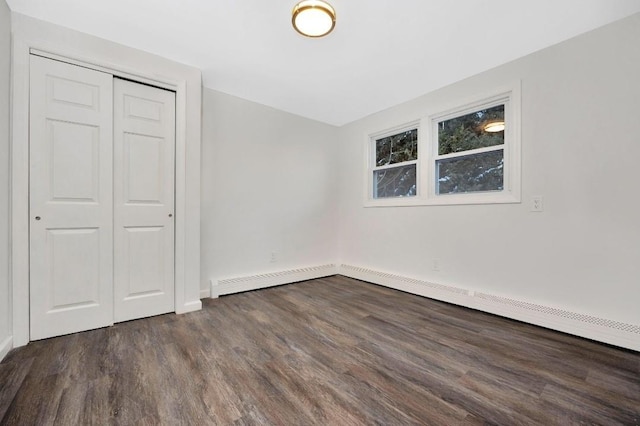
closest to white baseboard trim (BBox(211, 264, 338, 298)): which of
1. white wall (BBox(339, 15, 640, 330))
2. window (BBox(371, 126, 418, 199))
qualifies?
window (BBox(371, 126, 418, 199))

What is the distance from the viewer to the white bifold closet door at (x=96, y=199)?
6.56 ft

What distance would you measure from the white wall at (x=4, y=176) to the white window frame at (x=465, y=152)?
350 cm

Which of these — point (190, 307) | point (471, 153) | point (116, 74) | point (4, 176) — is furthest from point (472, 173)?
point (4, 176)

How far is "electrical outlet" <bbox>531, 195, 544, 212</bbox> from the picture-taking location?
233cm

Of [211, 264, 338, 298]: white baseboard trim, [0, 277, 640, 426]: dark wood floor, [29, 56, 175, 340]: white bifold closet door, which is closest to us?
[0, 277, 640, 426]: dark wood floor

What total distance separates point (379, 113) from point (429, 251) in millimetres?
1998

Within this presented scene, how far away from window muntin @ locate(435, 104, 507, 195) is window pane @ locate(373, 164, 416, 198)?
0.35m

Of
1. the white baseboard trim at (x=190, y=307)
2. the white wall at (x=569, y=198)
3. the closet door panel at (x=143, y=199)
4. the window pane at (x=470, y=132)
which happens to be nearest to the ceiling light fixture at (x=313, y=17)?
the closet door panel at (x=143, y=199)

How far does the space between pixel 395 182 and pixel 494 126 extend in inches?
50.9

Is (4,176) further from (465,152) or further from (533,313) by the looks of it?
(533,313)

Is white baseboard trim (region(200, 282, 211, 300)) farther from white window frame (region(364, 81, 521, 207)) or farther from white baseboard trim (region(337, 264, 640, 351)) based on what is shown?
white window frame (region(364, 81, 521, 207))

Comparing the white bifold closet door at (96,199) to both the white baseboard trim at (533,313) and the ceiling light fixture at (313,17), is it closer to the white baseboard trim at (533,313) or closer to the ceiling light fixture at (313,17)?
the ceiling light fixture at (313,17)

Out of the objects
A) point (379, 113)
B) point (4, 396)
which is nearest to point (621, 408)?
point (4, 396)

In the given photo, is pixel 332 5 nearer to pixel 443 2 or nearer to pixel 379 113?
pixel 443 2
